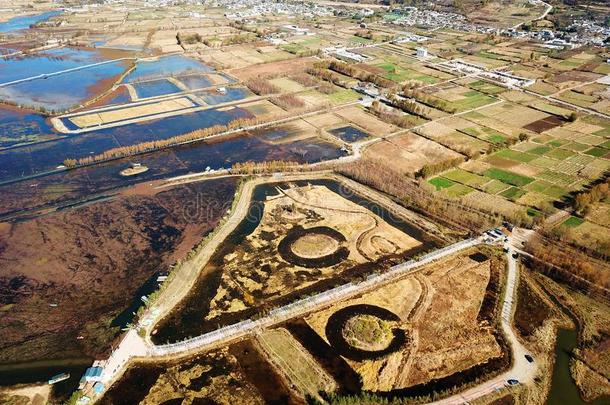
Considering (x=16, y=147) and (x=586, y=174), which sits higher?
(x=586, y=174)

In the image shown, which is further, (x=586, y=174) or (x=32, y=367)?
(x=586, y=174)

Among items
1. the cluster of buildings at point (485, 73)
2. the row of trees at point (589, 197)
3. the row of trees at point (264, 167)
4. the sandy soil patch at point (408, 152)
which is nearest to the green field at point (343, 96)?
the sandy soil patch at point (408, 152)

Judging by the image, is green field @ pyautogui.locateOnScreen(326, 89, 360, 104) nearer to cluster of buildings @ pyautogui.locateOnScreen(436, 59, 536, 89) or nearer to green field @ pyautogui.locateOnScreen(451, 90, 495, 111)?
green field @ pyautogui.locateOnScreen(451, 90, 495, 111)

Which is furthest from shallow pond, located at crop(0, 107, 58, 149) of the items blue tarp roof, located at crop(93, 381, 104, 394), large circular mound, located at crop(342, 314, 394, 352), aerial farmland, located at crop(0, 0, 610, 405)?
large circular mound, located at crop(342, 314, 394, 352)

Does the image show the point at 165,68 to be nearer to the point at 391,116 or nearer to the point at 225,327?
the point at 391,116

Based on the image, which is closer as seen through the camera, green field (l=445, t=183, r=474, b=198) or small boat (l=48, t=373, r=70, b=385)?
small boat (l=48, t=373, r=70, b=385)

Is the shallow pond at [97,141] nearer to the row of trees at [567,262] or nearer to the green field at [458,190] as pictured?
the green field at [458,190]

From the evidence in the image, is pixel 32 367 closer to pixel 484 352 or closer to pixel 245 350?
pixel 245 350

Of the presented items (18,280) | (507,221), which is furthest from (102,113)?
(507,221)
